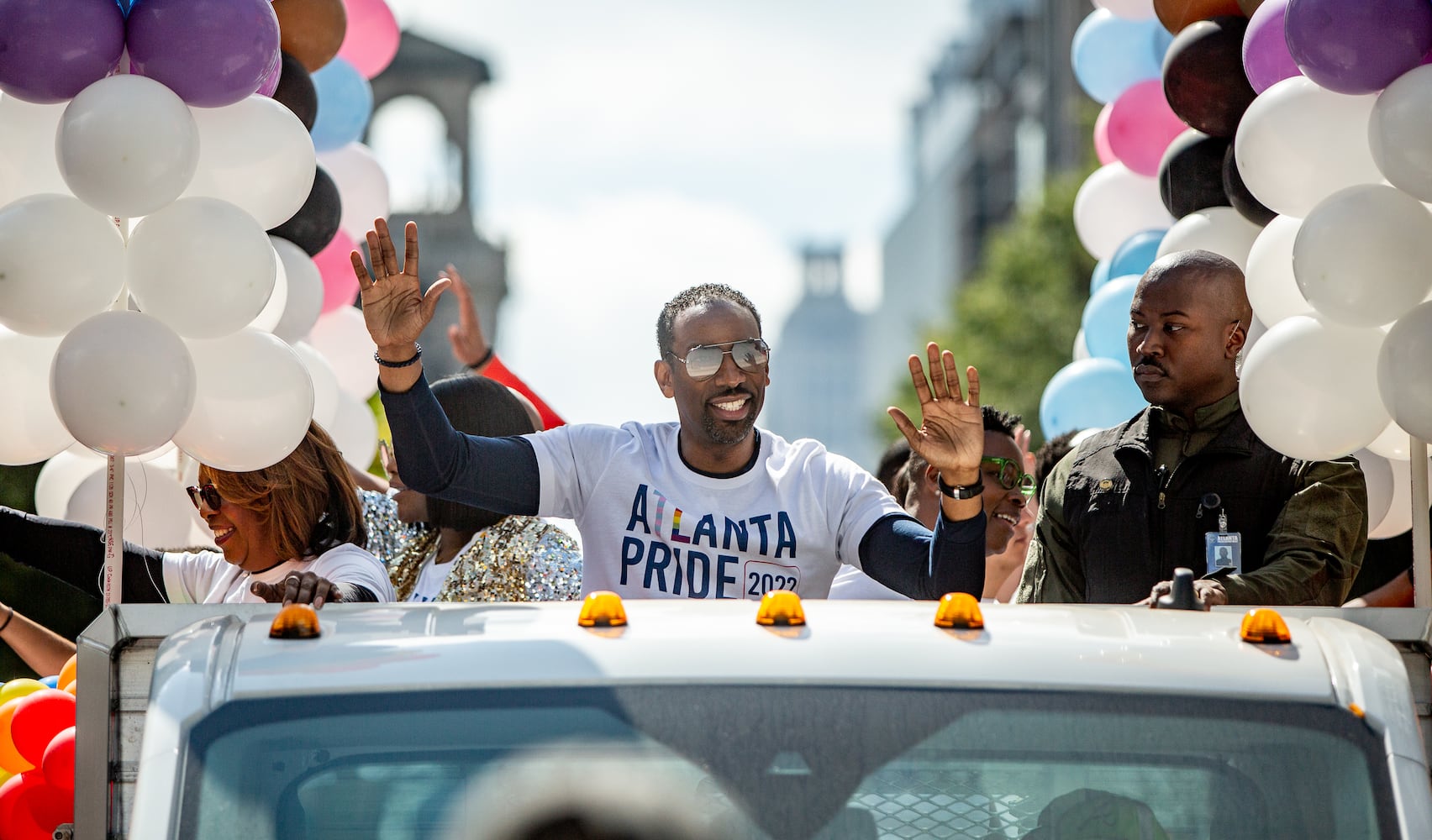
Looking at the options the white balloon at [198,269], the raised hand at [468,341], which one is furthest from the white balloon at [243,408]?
the raised hand at [468,341]

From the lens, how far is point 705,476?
383 cm

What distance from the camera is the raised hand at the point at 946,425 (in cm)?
349

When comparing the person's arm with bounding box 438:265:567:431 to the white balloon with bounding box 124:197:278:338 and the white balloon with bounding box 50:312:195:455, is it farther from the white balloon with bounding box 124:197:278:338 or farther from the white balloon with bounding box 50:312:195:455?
the white balloon with bounding box 50:312:195:455

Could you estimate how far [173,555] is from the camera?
408 centimetres

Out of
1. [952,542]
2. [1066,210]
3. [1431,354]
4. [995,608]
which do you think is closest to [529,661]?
[995,608]

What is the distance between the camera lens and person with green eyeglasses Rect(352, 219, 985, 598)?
353cm

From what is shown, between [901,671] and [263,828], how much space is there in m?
0.81

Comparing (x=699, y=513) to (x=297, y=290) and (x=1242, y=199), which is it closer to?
(x=1242, y=199)

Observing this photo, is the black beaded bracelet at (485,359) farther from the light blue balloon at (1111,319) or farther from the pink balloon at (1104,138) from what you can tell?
the pink balloon at (1104,138)

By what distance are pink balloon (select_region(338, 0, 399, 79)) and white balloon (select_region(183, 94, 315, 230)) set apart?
2.68 meters

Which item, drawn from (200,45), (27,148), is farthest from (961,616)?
(27,148)

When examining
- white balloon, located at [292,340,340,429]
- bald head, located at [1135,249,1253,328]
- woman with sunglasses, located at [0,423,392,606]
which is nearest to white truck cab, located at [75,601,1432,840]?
woman with sunglasses, located at [0,423,392,606]

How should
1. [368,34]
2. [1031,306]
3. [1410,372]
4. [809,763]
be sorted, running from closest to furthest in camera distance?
[809,763] < [1410,372] < [368,34] < [1031,306]

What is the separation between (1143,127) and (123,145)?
4.12 meters
